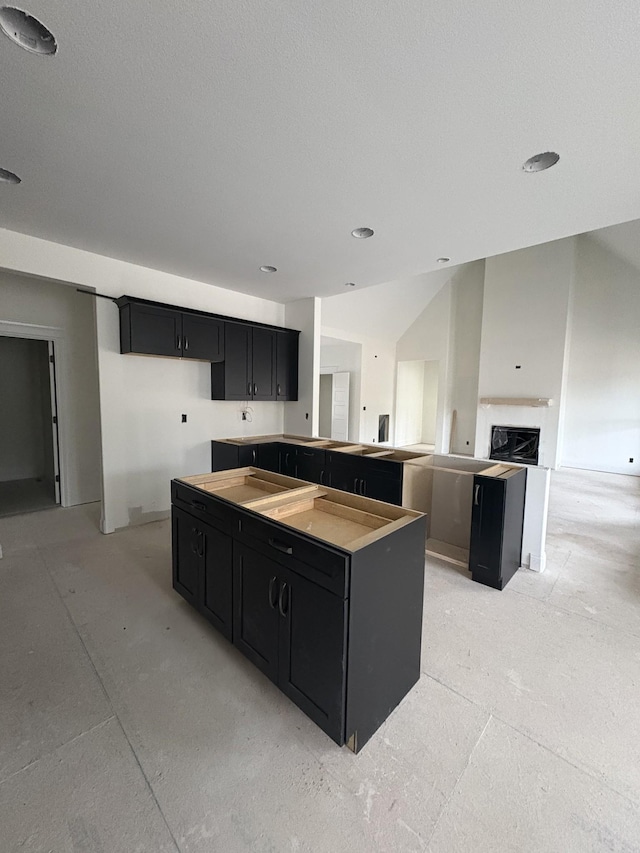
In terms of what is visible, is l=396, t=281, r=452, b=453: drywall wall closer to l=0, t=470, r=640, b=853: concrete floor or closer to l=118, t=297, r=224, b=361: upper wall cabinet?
l=118, t=297, r=224, b=361: upper wall cabinet

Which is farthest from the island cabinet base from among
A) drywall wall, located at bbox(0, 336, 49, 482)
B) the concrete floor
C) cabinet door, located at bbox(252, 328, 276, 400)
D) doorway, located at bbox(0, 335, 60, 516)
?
drywall wall, located at bbox(0, 336, 49, 482)

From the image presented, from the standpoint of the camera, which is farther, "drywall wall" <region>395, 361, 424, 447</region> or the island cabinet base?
"drywall wall" <region>395, 361, 424, 447</region>

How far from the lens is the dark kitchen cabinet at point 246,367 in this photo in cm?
434

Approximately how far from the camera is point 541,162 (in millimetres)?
2002

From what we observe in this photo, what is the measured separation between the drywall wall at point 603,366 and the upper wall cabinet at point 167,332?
7272 millimetres

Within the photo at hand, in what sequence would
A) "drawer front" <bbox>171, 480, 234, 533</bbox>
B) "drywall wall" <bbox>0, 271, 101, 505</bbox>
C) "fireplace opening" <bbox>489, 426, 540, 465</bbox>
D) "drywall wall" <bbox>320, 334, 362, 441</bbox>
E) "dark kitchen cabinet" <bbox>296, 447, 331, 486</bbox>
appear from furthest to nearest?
1. "drywall wall" <bbox>320, 334, 362, 441</bbox>
2. "fireplace opening" <bbox>489, 426, 540, 465</bbox>
3. "drywall wall" <bbox>0, 271, 101, 505</bbox>
4. "dark kitchen cabinet" <bbox>296, 447, 331, 486</bbox>
5. "drawer front" <bbox>171, 480, 234, 533</bbox>

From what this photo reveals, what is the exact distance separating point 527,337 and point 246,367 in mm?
5994

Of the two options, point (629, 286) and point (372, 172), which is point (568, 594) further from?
point (629, 286)

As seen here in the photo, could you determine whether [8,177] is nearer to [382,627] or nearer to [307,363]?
[382,627]

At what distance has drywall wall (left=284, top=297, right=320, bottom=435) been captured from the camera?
5105mm

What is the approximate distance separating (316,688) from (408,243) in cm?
337

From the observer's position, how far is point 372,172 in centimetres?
214

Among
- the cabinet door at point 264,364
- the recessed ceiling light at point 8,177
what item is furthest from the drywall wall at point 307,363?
the recessed ceiling light at point 8,177

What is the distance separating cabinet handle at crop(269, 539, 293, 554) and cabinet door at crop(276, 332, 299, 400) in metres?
3.52
